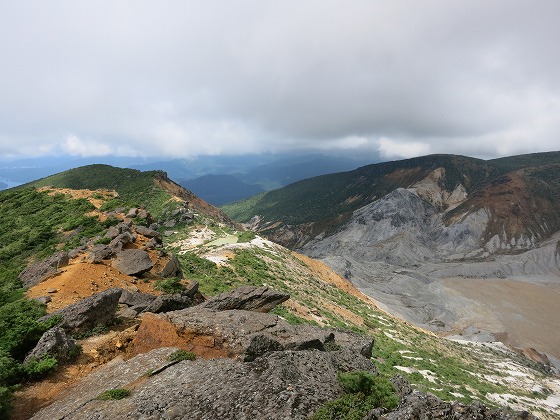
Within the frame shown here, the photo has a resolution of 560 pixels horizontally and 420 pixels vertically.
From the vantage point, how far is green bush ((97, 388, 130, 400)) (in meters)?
10.2

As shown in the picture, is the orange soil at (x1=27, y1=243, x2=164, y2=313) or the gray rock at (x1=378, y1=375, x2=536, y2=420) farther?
the orange soil at (x1=27, y1=243, x2=164, y2=313)

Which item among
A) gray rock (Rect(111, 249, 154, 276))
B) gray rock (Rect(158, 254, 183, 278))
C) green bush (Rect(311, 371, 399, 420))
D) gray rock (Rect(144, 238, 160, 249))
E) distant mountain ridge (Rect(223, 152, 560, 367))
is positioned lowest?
distant mountain ridge (Rect(223, 152, 560, 367))

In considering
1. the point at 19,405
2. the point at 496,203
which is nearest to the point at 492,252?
the point at 496,203

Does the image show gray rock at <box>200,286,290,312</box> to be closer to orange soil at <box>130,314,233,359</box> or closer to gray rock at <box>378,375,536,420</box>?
orange soil at <box>130,314,233,359</box>

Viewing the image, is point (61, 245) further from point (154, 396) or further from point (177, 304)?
point (154, 396)

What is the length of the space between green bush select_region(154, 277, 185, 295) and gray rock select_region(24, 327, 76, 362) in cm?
775

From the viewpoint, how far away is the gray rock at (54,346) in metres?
12.6

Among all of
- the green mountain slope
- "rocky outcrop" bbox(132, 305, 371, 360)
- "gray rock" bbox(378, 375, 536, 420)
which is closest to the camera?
"gray rock" bbox(378, 375, 536, 420)

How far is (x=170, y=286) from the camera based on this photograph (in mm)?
21359

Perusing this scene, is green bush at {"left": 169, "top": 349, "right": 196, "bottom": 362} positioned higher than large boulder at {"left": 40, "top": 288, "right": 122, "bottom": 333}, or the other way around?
large boulder at {"left": 40, "top": 288, "right": 122, "bottom": 333}

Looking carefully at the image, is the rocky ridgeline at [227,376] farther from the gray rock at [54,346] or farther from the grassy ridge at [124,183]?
the grassy ridge at [124,183]

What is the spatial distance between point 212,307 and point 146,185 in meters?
66.0

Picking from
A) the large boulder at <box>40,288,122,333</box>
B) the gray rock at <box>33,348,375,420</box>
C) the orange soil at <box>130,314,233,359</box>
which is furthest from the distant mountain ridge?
the gray rock at <box>33,348,375,420</box>

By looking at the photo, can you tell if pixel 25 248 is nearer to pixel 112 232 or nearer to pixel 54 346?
pixel 112 232
